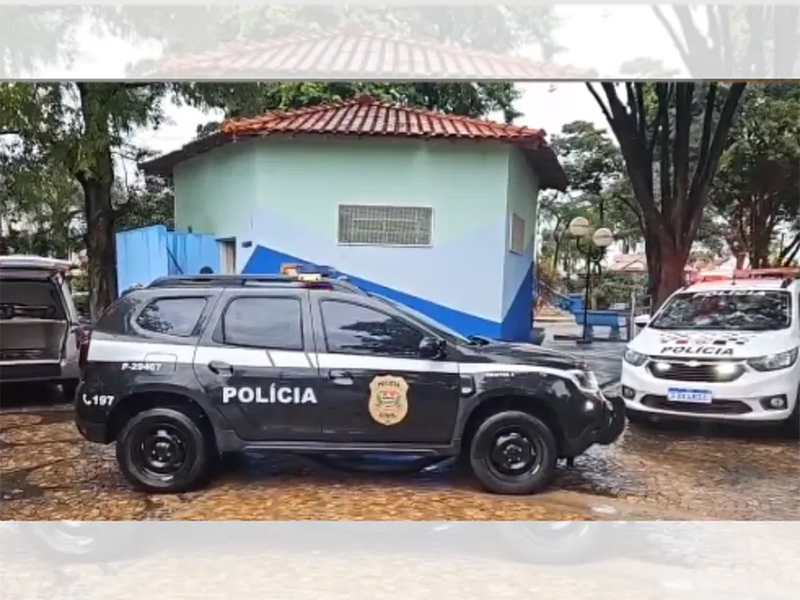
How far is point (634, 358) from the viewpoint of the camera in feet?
12.9

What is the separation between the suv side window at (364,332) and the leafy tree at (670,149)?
1.31m

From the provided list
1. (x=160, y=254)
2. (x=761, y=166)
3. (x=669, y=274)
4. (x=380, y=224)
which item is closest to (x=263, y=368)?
(x=160, y=254)

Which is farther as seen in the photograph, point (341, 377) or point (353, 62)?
point (353, 62)

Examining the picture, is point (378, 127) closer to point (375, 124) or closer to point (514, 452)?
point (375, 124)

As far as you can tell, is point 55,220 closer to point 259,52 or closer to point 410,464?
point 259,52

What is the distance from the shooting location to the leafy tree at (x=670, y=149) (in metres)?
3.76

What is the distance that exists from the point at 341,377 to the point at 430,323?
20.2 inches

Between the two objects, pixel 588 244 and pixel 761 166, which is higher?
pixel 761 166

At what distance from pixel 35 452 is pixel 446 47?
2960mm

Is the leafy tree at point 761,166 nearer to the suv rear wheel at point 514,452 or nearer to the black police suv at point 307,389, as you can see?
the black police suv at point 307,389

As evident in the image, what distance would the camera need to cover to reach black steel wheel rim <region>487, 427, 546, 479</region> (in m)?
3.71

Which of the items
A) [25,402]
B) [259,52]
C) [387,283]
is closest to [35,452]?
[25,402]

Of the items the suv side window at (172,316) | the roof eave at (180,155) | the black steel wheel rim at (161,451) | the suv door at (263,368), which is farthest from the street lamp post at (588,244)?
the black steel wheel rim at (161,451)

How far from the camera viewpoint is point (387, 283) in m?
3.82
